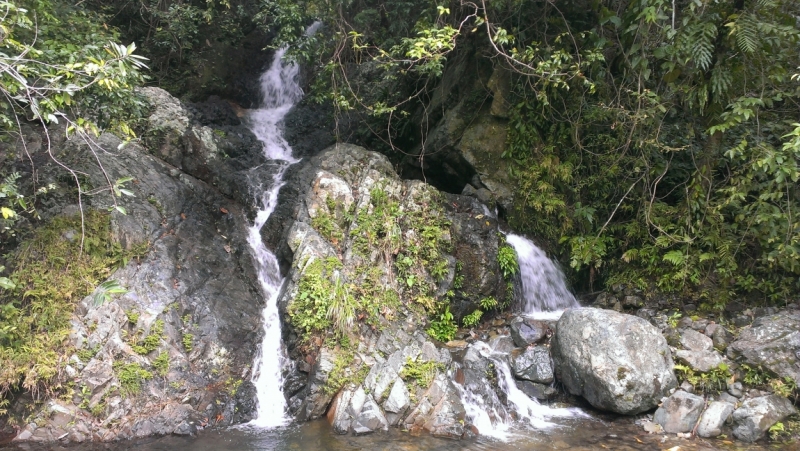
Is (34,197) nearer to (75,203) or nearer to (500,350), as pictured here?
(75,203)

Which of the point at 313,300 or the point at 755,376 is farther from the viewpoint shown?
the point at 313,300

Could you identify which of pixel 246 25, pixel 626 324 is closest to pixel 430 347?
pixel 626 324

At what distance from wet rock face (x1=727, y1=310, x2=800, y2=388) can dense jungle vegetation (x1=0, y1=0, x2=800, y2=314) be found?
691 mm

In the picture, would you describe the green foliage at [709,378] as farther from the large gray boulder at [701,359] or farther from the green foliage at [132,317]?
the green foliage at [132,317]

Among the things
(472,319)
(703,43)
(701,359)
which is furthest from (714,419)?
(703,43)

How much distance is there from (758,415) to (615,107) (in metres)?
5.01

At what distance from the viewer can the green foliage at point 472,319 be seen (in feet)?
27.1

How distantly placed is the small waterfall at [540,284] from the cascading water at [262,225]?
456 centimetres

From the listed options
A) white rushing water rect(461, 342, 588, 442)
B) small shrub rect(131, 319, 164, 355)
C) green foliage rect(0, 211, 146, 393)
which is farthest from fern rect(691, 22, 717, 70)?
green foliage rect(0, 211, 146, 393)

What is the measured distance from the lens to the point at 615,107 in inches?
319

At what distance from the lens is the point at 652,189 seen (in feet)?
28.7

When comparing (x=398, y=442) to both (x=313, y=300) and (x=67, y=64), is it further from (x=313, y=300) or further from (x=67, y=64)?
(x=67, y=64)

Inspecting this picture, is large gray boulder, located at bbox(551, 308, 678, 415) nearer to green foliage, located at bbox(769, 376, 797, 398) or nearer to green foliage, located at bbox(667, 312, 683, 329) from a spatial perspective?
green foliage, located at bbox(667, 312, 683, 329)

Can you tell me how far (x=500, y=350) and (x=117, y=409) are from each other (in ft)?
18.3
